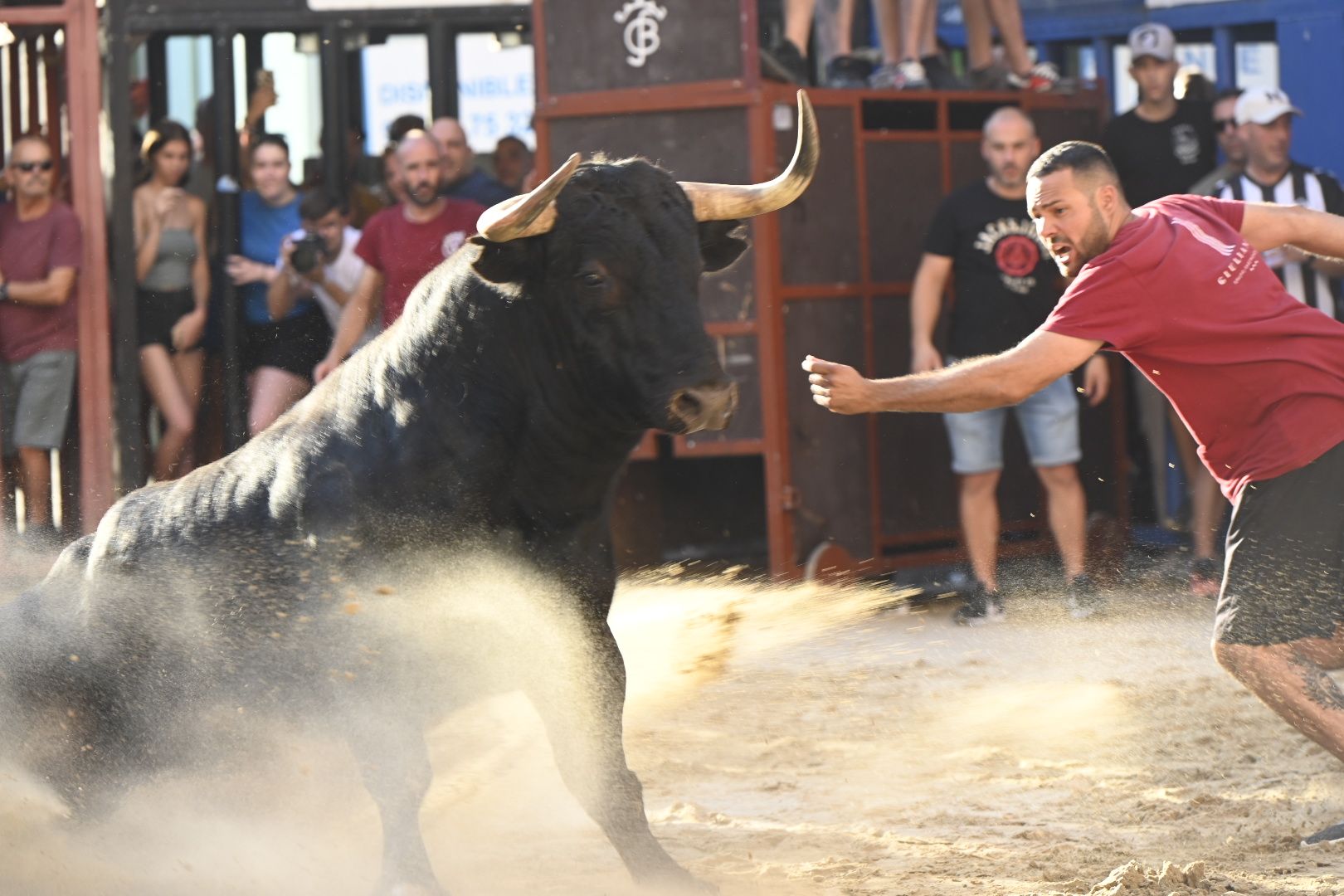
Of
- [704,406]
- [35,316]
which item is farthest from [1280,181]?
[35,316]

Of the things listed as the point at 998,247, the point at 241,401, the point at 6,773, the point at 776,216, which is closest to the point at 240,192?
the point at 241,401

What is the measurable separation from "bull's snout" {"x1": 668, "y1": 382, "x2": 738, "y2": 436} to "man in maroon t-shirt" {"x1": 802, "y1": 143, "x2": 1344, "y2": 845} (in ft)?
1.57

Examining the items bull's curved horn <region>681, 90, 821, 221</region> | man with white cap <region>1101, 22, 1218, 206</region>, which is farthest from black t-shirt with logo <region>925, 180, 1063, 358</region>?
bull's curved horn <region>681, 90, 821, 221</region>

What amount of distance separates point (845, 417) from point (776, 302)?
627 mm

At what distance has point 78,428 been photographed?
28.6 feet

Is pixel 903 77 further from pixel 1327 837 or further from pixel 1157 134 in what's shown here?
pixel 1327 837

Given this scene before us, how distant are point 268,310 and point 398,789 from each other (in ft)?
14.8

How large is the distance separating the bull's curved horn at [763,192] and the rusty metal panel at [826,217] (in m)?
3.36

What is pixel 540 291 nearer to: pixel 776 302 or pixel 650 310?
pixel 650 310

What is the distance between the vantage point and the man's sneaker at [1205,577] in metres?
7.75

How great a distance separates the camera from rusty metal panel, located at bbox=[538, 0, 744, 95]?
7949 millimetres

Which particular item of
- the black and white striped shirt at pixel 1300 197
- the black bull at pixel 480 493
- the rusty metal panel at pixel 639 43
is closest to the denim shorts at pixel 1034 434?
the black and white striped shirt at pixel 1300 197

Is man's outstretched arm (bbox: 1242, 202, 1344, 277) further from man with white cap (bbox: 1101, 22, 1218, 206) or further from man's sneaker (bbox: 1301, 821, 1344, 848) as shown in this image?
man with white cap (bbox: 1101, 22, 1218, 206)

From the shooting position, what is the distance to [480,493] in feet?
14.2
